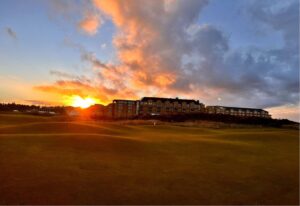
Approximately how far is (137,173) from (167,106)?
157 metres

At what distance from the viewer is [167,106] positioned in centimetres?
17388

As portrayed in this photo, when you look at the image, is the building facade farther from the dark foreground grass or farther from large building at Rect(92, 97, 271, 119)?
the dark foreground grass

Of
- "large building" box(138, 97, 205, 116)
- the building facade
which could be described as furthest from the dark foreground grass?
the building facade

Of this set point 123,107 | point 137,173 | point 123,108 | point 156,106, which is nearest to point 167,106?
point 156,106

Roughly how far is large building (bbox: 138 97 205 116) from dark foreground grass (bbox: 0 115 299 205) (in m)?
142

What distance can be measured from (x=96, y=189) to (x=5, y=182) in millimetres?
4009

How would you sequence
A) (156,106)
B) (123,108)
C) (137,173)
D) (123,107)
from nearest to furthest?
1. (137,173)
2. (156,106)
3. (123,108)
4. (123,107)

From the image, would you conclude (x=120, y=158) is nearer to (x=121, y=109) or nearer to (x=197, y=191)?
(x=197, y=191)

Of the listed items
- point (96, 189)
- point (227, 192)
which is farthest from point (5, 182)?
point (227, 192)

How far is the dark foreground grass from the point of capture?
13148mm

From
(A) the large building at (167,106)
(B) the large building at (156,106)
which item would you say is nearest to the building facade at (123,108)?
(B) the large building at (156,106)

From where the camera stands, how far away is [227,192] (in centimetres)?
1456

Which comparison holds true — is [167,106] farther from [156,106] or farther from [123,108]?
[123,108]

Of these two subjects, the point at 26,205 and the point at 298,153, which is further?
the point at 298,153
